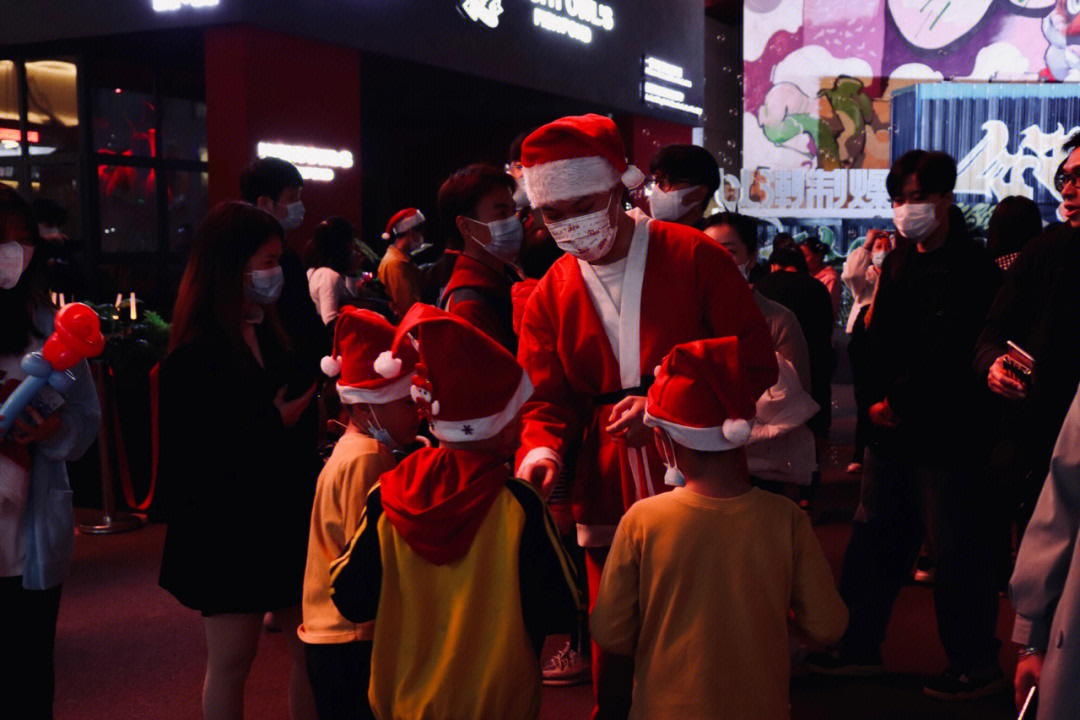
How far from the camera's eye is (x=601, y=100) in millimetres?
16297

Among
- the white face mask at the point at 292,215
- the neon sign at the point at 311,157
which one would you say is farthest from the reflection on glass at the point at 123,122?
the white face mask at the point at 292,215

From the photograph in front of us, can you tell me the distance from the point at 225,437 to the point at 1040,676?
1.89m

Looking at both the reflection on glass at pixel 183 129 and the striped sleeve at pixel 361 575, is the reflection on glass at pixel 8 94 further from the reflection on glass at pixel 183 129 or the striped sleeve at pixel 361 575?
the striped sleeve at pixel 361 575

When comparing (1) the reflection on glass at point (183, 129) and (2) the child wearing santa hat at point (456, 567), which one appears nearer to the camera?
(2) the child wearing santa hat at point (456, 567)

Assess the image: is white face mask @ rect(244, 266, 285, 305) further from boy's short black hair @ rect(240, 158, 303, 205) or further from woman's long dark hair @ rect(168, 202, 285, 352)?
boy's short black hair @ rect(240, 158, 303, 205)

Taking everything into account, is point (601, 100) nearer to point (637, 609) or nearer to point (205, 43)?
point (205, 43)

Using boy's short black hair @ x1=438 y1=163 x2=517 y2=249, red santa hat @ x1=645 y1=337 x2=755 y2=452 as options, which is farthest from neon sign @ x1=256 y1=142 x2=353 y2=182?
red santa hat @ x1=645 y1=337 x2=755 y2=452

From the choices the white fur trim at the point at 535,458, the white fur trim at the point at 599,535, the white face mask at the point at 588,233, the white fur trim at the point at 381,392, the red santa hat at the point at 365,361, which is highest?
the white face mask at the point at 588,233

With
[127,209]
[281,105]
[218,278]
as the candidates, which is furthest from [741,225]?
[127,209]

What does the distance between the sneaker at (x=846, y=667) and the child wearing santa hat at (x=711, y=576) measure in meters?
1.93

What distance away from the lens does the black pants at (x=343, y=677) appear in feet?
8.07

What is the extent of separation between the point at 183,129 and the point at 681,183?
9972 millimetres

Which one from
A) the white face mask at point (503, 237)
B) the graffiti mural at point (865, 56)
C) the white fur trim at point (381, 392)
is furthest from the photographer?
the graffiti mural at point (865, 56)

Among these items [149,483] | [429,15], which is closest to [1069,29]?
[429,15]
